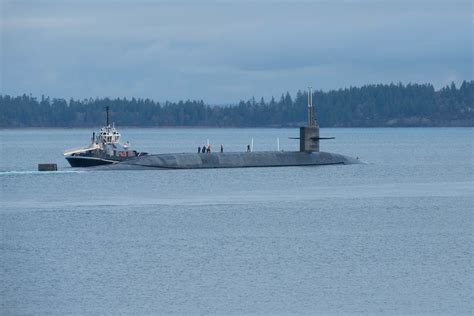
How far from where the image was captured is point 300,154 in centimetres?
7988

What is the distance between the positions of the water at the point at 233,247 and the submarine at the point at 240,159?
18.4ft

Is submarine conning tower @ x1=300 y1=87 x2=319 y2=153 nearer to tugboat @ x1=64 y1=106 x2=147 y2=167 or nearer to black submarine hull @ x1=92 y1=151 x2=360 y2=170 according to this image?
black submarine hull @ x1=92 y1=151 x2=360 y2=170

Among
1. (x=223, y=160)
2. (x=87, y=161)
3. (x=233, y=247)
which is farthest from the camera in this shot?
(x=223, y=160)

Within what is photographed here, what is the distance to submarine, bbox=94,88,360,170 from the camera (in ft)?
244

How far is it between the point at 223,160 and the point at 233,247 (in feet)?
127

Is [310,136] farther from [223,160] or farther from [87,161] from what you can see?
[87,161]

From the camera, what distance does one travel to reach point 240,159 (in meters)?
77.9

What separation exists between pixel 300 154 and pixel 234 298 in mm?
50637

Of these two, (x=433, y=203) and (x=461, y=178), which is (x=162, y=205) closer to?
(x=433, y=203)

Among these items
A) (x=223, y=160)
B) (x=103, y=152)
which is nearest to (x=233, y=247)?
(x=103, y=152)

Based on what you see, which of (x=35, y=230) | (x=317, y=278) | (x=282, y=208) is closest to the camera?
(x=317, y=278)

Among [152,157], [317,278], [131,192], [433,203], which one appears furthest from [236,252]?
[152,157]

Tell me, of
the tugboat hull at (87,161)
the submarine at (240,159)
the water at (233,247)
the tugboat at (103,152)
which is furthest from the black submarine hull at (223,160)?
the water at (233,247)

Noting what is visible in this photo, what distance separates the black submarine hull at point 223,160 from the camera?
244 feet
